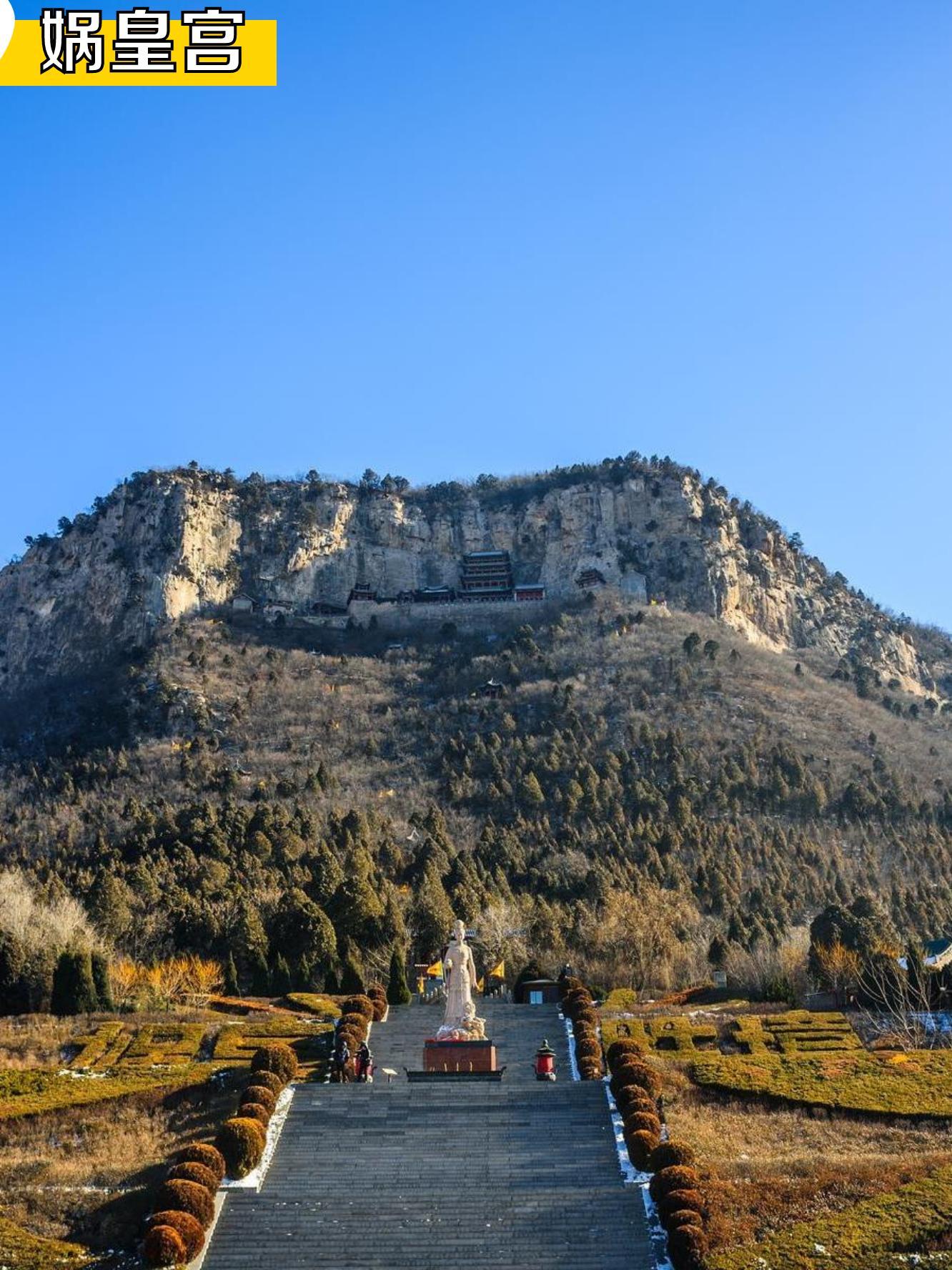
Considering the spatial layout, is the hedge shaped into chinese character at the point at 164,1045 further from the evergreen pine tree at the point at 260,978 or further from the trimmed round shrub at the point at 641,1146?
the trimmed round shrub at the point at 641,1146

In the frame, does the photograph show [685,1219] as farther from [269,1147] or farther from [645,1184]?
[269,1147]

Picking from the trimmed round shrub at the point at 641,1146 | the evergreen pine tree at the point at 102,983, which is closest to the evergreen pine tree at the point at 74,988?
the evergreen pine tree at the point at 102,983

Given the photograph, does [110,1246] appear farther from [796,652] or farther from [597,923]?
[796,652]

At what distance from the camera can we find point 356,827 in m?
70.4

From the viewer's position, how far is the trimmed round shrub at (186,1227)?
2223 centimetres

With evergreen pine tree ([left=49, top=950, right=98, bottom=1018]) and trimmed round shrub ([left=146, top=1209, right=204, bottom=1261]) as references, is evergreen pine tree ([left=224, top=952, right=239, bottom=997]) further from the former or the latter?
trimmed round shrub ([left=146, top=1209, right=204, bottom=1261])

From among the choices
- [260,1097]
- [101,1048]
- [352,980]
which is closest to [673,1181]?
[260,1097]

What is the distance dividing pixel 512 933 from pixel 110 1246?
33.2m

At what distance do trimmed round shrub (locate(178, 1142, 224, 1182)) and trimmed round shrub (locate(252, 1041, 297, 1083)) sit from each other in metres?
5.66

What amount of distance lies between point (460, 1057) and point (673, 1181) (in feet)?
32.4

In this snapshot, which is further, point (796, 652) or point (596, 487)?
point (596, 487)

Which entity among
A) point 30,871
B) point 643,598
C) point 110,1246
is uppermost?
point 643,598

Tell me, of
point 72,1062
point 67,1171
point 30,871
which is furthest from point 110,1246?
point 30,871

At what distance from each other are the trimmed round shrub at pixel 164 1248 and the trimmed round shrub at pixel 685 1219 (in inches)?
312
